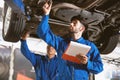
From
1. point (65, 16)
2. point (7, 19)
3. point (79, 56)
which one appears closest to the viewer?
point (79, 56)

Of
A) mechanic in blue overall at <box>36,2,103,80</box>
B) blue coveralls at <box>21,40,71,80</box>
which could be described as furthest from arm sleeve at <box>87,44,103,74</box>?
blue coveralls at <box>21,40,71,80</box>

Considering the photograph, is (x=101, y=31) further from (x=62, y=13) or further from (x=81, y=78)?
(x=81, y=78)

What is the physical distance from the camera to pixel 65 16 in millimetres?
3330

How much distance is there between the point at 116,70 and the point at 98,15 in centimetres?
495

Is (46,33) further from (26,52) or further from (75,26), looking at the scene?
(26,52)

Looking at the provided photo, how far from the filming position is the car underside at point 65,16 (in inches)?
126

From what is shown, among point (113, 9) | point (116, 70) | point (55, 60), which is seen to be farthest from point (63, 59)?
point (116, 70)

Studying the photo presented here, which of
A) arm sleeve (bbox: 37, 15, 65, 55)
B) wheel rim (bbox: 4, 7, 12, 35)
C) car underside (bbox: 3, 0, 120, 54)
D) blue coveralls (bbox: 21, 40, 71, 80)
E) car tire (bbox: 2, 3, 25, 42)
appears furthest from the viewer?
wheel rim (bbox: 4, 7, 12, 35)

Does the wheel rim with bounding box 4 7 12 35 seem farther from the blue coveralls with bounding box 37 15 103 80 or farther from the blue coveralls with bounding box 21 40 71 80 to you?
A: the blue coveralls with bounding box 37 15 103 80

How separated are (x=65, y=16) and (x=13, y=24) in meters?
0.69

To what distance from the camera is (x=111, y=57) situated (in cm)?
814

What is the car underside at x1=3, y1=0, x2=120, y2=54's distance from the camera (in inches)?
126

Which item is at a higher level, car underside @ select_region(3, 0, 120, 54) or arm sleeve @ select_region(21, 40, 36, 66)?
car underside @ select_region(3, 0, 120, 54)

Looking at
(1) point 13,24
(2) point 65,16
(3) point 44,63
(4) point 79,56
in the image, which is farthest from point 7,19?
(4) point 79,56
